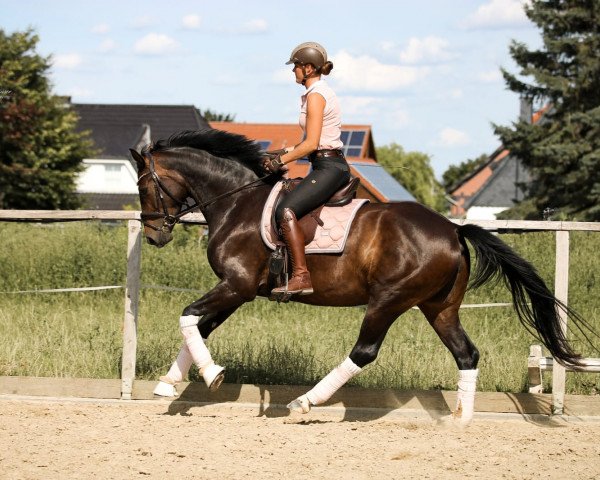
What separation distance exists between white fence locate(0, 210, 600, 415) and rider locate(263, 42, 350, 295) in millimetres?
1344

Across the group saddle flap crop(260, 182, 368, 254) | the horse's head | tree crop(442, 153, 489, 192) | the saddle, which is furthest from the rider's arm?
tree crop(442, 153, 489, 192)

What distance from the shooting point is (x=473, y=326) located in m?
11.4

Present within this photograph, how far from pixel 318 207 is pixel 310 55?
1235mm

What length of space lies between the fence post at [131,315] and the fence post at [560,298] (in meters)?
3.75

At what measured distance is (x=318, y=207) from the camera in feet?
26.7

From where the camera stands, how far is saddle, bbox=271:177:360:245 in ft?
26.4

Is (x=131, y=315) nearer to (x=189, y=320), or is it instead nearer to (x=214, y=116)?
(x=189, y=320)

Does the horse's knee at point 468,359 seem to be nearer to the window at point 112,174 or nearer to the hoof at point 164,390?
the hoof at point 164,390

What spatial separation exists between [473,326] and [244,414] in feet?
12.1

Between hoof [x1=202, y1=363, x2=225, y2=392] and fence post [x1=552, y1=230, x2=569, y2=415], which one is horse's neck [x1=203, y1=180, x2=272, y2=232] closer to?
hoof [x1=202, y1=363, x2=225, y2=392]

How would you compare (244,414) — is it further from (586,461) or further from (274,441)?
(586,461)

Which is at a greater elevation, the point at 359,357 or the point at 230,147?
the point at 230,147

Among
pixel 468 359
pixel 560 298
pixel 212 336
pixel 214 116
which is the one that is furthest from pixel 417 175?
pixel 468 359

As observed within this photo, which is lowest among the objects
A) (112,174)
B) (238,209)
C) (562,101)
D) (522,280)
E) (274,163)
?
(522,280)
